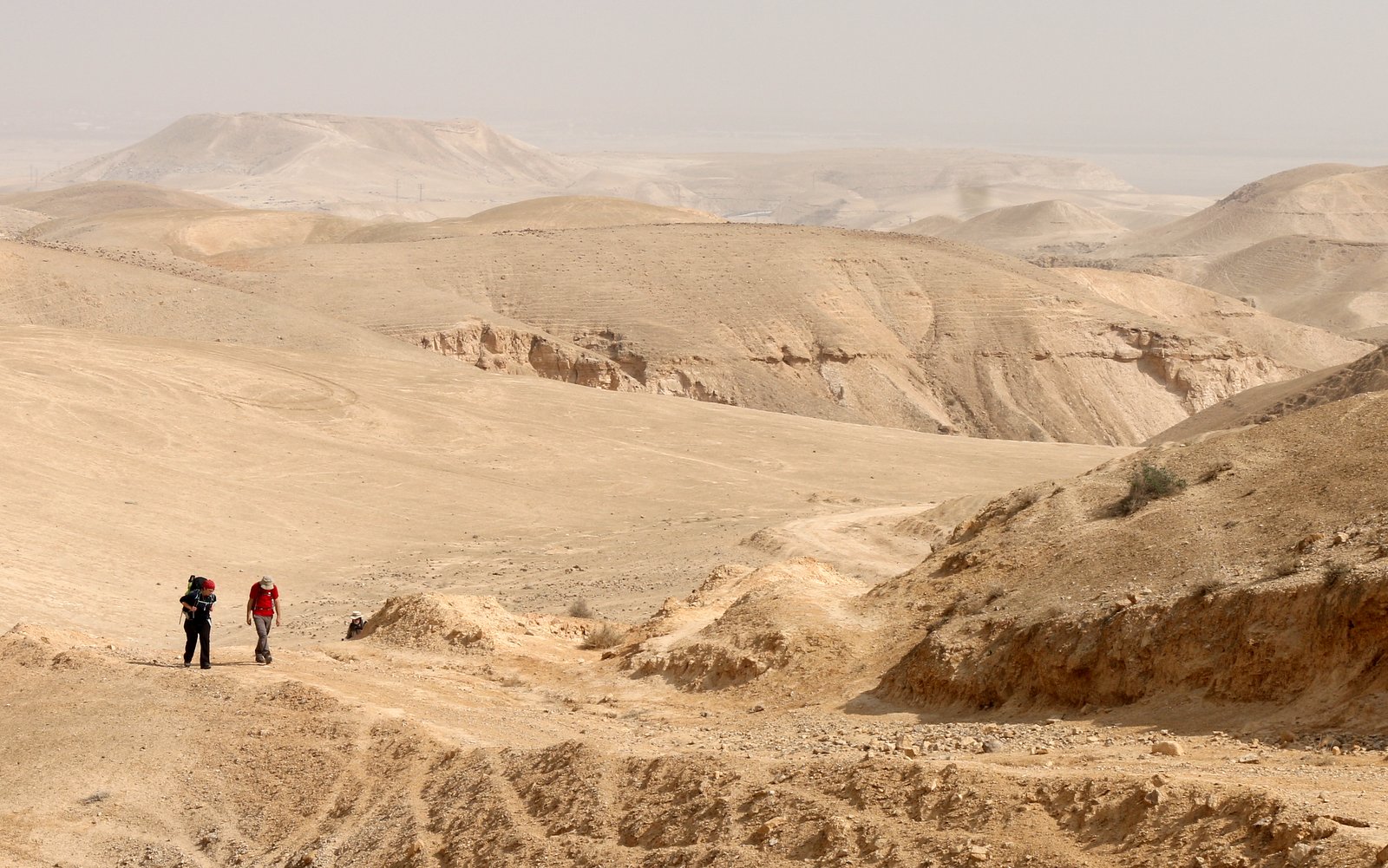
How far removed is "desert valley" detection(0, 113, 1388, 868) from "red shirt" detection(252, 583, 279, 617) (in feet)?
1.63

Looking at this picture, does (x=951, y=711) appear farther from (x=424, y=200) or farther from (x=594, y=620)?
(x=424, y=200)

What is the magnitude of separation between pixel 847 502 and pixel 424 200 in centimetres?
14466

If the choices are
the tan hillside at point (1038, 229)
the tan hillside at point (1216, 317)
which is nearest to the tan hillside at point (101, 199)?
the tan hillside at point (1038, 229)

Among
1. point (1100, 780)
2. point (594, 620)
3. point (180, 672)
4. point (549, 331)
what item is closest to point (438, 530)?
point (594, 620)

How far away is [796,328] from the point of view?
49.2m

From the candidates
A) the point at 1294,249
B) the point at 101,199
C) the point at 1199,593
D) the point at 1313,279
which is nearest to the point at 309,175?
the point at 101,199

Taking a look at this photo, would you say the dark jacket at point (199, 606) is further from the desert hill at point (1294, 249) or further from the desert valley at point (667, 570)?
the desert hill at point (1294, 249)

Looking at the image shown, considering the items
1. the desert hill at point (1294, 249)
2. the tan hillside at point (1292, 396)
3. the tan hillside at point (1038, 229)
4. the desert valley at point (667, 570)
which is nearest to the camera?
the desert valley at point (667, 570)

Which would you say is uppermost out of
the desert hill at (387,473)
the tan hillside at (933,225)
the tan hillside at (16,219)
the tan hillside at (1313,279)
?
the tan hillside at (933,225)

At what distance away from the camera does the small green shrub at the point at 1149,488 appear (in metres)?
11.8

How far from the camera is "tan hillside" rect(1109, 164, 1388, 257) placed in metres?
113

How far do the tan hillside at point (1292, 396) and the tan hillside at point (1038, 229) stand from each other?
287ft

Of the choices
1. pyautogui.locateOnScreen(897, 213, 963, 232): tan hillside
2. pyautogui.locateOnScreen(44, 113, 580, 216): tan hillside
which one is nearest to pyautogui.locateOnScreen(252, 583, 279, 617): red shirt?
pyautogui.locateOnScreen(897, 213, 963, 232): tan hillside

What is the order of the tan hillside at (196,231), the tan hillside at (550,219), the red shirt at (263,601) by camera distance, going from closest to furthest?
the red shirt at (263,601) → the tan hillside at (196,231) → the tan hillside at (550,219)
